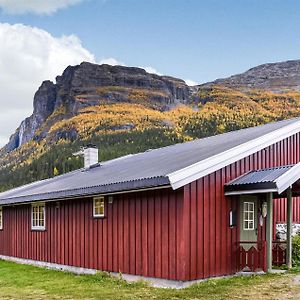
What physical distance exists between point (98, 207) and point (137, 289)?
349 cm

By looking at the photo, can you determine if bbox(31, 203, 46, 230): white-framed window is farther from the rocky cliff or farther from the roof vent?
the rocky cliff

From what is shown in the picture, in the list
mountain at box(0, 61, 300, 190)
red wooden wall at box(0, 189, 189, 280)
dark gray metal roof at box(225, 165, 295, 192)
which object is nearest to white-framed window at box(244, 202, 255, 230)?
dark gray metal roof at box(225, 165, 295, 192)

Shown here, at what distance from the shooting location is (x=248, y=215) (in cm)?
1323

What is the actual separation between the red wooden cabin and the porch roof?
2 centimetres

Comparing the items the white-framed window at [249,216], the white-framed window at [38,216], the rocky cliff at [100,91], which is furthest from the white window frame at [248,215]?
the rocky cliff at [100,91]

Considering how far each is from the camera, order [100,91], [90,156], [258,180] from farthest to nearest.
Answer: [100,91]
[90,156]
[258,180]

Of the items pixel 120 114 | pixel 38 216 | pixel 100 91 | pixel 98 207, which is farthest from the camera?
pixel 100 91

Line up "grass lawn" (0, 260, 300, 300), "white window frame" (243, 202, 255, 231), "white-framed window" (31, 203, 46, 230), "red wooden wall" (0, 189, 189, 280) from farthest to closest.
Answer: "white-framed window" (31, 203, 46, 230) < "white window frame" (243, 202, 255, 231) < "red wooden wall" (0, 189, 189, 280) < "grass lawn" (0, 260, 300, 300)

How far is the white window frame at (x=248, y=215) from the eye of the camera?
13125mm

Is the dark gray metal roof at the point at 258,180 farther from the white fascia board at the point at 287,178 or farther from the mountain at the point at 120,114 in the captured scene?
the mountain at the point at 120,114

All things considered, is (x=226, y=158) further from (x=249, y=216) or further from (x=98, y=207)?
(x=98, y=207)

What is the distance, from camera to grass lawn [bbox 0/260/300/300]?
33.7 feet

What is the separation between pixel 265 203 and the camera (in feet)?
43.7

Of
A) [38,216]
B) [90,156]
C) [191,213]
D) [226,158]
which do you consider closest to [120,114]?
[90,156]
